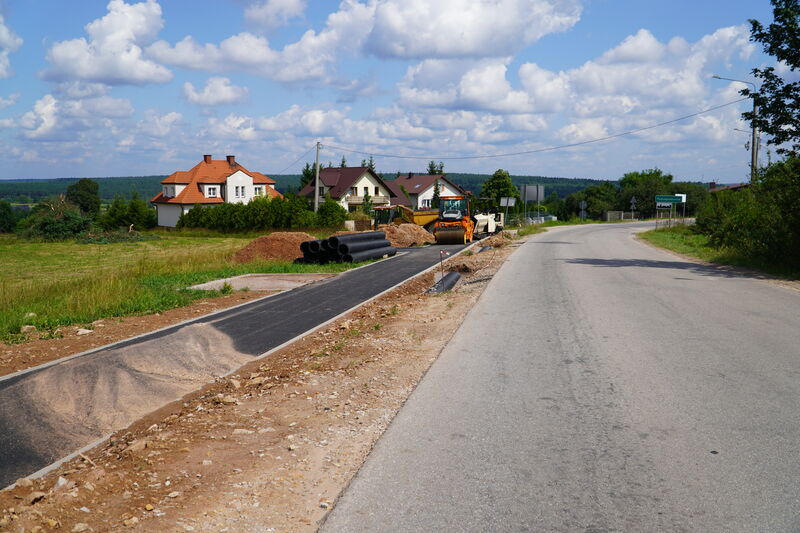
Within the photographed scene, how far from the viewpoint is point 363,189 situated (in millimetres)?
77375

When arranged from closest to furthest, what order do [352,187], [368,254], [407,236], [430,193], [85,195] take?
[368,254] < [407,236] < [352,187] < [430,193] < [85,195]

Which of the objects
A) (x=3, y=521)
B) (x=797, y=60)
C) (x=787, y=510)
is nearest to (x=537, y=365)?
(x=787, y=510)

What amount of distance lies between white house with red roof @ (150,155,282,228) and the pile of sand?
36.0 meters

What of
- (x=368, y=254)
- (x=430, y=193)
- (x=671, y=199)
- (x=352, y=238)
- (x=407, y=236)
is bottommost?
(x=368, y=254)

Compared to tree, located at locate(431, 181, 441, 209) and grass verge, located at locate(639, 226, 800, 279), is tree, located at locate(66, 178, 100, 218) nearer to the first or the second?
tree, located at locate(431, 181, 441, 209)

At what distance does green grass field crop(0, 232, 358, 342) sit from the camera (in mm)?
12414

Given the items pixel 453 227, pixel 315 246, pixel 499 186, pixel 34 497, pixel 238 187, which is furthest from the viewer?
pixel 499 186

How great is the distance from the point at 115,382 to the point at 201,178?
67783 mm

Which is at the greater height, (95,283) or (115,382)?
(95,283)

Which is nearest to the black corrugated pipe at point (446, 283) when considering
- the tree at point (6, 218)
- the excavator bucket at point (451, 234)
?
the excavator bucket at point (451, 234)

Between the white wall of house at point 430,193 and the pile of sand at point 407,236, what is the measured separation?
197 feet

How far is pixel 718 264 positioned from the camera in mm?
22188

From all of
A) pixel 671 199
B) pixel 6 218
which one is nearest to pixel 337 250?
pixel 671 199

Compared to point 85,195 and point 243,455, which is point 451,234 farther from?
point 85,195
